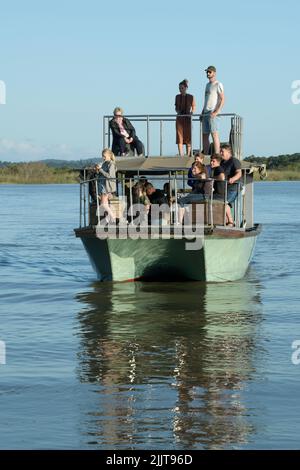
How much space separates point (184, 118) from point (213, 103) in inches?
39.5

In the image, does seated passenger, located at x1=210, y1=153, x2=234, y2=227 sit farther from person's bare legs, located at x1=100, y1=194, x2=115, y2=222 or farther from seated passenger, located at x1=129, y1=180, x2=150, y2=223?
person's bare legs, located at x1=100, y1=194, x2=115, y2=222

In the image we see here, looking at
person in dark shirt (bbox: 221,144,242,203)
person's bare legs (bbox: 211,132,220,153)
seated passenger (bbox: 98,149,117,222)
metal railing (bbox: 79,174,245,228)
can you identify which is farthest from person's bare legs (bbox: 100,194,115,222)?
person's bare legs (bbox: 211,132,220,153)

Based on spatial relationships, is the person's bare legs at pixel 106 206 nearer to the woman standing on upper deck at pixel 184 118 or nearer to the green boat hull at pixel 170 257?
the green boat hull at pixel 170 257

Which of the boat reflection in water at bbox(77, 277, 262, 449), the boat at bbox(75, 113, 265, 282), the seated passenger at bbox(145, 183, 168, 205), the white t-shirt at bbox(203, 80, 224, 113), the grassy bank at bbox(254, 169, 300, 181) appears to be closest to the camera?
the boat reflection in water at bbox(77, 277, 262, 449)

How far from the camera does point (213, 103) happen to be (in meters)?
21.1

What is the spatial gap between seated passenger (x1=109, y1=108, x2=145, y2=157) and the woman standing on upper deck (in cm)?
84

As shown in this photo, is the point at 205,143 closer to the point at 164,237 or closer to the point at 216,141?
the point at 216,141

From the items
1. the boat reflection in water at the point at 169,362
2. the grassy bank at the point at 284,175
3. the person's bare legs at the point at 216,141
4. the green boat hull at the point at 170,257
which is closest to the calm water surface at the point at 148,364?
the boat reflection in water at the point at 169,362

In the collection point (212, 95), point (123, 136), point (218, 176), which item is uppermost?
point (212, 95)

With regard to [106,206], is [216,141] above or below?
above

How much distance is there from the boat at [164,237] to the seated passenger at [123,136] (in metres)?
0.23

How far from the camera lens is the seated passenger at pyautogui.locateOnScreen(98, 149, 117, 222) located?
19781mm

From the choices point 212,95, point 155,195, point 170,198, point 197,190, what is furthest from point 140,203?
point 212,95

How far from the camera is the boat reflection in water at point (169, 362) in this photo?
33.6 feet
